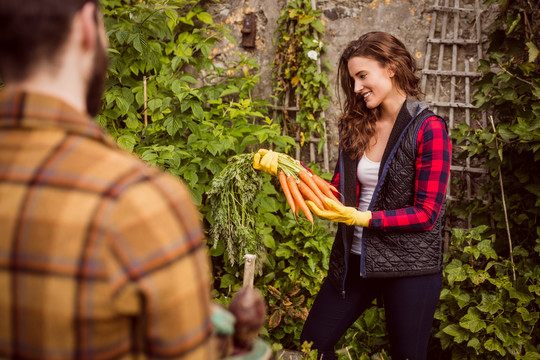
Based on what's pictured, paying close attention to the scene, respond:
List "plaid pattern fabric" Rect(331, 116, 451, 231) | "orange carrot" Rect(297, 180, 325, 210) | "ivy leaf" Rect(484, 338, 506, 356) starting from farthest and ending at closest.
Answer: "ivy leaf" Rect(484, 338, 506, 356) → "orange carrot" Rect(297, 180, 325, 210) → "plaid pattern fabric" Rect(331, 116, 451, 231)

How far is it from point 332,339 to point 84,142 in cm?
179

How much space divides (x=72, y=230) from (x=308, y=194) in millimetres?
1731

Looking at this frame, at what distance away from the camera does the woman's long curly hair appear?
220 centimetres

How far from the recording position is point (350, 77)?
7.95 ft

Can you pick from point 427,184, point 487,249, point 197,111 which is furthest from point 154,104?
point 487,249

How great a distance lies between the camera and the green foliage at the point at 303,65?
3.63 metres

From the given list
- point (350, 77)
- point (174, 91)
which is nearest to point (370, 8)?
point (350, 77)

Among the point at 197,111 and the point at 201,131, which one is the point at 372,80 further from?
the point at 201,131

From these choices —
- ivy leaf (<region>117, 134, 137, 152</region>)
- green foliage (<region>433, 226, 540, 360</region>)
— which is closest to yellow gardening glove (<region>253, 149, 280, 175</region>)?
ivy leaf (<region>117, 134, 137, 152</region>)

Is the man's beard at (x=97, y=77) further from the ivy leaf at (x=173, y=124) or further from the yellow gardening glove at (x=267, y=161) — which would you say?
the ivy leaf at (x=173, y=124)

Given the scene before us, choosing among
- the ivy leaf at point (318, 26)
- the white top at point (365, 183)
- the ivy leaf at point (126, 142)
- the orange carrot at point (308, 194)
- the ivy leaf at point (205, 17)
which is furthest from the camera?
the ivy leaf at point (205, 17)

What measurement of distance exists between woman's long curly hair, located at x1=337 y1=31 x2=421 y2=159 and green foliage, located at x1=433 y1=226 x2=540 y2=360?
1.14 metres

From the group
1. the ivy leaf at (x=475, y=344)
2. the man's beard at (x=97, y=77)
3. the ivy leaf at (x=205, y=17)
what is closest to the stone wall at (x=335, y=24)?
the ivy leaf at (x=205, y=17)

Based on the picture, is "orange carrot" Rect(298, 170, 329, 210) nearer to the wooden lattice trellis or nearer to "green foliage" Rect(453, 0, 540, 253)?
"green foliage" Rect(453, 0, 540, 253)
